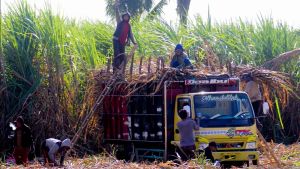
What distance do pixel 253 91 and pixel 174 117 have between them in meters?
2.90

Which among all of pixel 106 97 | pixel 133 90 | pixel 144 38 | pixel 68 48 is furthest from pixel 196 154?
pixel 144 38

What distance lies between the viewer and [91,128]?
18.7 meters

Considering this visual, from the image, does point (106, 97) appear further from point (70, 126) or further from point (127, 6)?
point (127, 6)

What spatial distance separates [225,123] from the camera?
1480cm

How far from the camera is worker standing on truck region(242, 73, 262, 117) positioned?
17.2m

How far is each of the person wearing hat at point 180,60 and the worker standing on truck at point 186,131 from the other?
2.53m

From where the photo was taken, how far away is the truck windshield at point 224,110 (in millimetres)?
14828

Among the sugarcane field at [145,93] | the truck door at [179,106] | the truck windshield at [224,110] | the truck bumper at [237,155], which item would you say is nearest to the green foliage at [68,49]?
the sugarcane field at [145,93]

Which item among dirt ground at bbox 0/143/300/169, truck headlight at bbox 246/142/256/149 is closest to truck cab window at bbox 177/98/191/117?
dirt ground at bbox 0/143/300/169

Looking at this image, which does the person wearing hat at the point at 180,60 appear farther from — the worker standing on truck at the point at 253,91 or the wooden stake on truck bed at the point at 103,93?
the worker standing on truck at the point at 253,91

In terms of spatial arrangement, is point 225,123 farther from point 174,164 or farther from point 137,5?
point 137,5

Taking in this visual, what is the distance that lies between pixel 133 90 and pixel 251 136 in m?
3.06

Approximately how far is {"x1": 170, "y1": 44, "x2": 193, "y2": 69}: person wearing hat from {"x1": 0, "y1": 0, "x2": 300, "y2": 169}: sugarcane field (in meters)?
0.03

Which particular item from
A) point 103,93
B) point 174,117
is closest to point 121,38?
point 103,93
